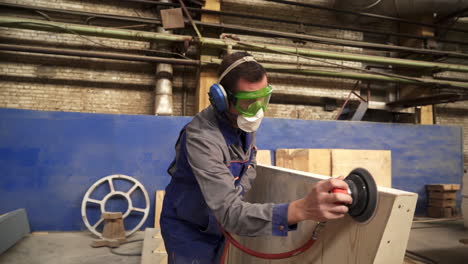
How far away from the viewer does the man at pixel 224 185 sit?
98 centimetres

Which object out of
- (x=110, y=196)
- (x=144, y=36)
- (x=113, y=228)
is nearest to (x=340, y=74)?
(x=144, y=36)

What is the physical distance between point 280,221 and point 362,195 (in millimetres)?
286

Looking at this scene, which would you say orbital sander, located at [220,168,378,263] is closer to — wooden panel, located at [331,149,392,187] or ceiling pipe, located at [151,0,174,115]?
wooden panel, located at [331,149,392,187]

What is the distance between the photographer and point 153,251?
2.76 m

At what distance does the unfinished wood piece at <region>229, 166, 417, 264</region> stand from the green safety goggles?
0.38 m

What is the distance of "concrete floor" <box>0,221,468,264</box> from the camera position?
3031 mm

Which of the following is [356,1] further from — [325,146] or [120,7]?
[120,7]

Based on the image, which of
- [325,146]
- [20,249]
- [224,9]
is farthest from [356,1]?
[20,249]

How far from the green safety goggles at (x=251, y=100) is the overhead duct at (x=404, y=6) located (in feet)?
20.6

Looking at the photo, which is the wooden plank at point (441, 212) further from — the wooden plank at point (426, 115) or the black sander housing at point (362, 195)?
the black sander housing at point (362, 195)

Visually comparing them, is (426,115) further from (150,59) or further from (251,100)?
(251,100)

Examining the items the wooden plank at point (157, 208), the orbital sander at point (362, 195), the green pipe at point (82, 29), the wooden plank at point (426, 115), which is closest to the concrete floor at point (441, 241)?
the wooden plank at point (426, 115)

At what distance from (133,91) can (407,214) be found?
607 cm

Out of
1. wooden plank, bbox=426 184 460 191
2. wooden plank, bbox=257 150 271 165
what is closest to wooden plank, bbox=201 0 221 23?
wooden plank, bbox=257 150 271 165
